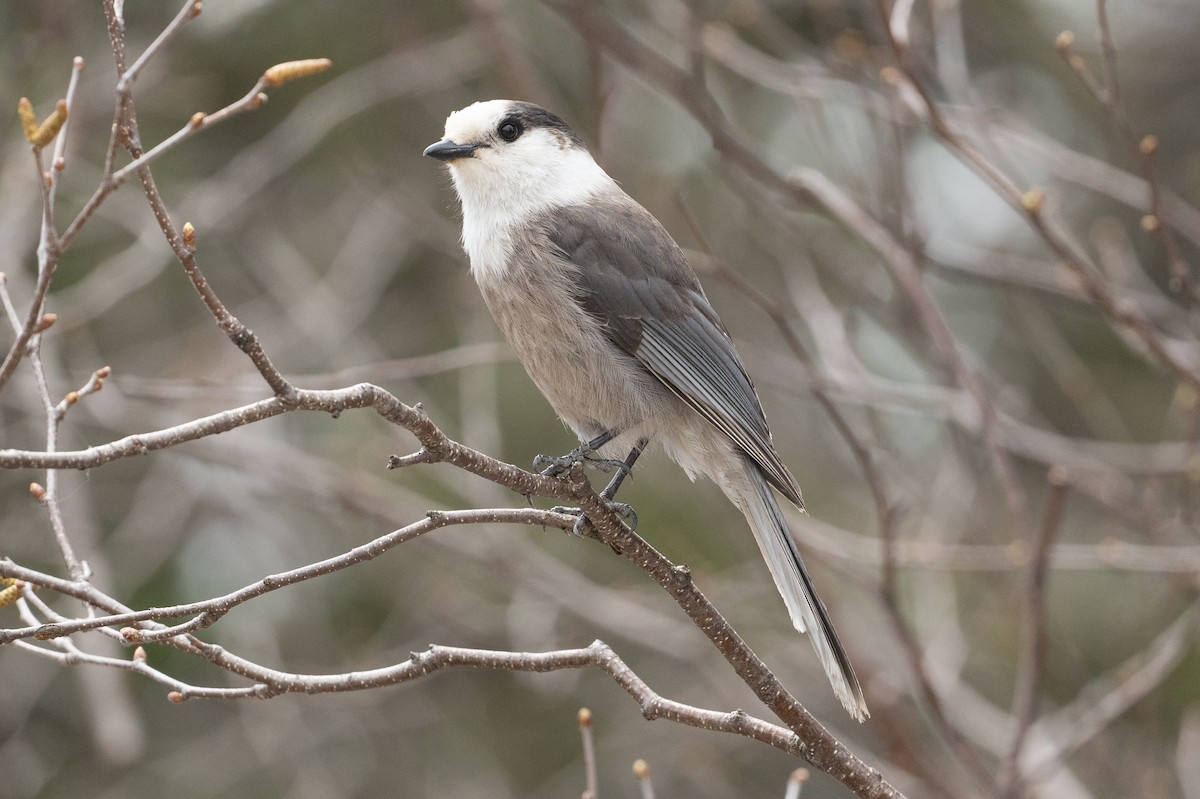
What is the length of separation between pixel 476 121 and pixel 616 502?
118cm

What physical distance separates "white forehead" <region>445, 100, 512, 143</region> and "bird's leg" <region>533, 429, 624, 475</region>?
0.93 metres

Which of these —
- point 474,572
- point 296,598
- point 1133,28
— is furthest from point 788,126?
point 296,598

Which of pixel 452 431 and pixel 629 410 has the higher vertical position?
pixel 629 410

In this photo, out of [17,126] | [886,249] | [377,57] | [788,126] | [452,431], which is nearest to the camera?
[886,249]

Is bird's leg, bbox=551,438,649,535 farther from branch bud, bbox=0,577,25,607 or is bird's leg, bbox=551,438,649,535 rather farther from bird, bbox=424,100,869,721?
branch bud, bbox=0,577,25,607

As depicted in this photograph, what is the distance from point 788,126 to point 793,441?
1.63 metres

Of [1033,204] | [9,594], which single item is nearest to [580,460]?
[9,594]

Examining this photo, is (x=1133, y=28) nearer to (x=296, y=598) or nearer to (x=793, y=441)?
(x=793, y=441)

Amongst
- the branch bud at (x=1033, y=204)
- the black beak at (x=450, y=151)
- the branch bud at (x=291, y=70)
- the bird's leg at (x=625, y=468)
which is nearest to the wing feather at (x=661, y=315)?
the bird's leg at (x=625, y=468)

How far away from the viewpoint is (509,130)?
371 centimetres

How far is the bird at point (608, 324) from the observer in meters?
3.33

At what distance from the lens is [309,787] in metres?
5.19

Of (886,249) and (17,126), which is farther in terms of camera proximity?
(17,126)

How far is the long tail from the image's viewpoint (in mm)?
2867
